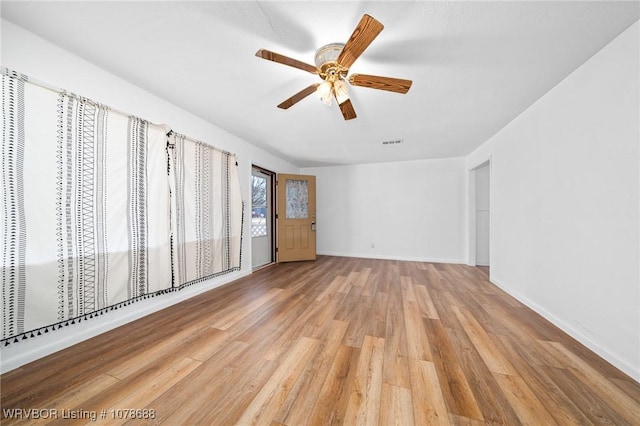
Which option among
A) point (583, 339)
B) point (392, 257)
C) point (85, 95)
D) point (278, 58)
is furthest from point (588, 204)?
point (85, 95)

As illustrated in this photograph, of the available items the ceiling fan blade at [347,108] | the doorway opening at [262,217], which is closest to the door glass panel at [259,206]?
the doorway opening at [262,217]

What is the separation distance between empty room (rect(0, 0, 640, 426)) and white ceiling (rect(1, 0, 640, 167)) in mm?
16

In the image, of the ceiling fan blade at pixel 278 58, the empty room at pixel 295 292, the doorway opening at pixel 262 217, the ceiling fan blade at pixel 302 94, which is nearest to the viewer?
the empty room at pixel 295 292

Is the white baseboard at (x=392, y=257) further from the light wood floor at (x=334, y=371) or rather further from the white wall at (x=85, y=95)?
the white wall at (x=85, y=95)

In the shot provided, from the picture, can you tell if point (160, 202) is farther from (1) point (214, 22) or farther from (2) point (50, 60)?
(1) point (214, 22)

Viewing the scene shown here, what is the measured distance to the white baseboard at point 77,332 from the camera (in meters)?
1.40

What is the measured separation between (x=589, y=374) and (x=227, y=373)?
2.33m

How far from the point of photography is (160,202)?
7.35 feet

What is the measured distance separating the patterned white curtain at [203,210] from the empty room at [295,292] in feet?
0.11

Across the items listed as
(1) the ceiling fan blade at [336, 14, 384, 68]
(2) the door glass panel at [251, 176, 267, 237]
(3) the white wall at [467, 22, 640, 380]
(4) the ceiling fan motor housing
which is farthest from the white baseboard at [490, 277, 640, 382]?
(2) the door glass panel at [251, 176, 267, 237]

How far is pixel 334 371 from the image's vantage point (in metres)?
1.38

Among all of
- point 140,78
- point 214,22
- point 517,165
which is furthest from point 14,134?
point 517,165

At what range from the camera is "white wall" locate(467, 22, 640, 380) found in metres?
1.37

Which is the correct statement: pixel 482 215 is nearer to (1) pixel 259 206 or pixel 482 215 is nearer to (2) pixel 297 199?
(2) pixel 297 199
